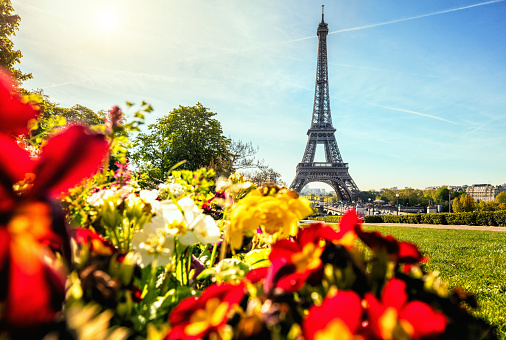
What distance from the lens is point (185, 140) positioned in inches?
854

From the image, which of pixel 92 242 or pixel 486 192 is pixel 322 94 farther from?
pixel 486 192

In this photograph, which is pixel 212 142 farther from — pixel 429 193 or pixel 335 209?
pixel 429 193

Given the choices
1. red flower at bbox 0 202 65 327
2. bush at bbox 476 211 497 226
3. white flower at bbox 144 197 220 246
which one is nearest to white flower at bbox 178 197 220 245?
white flower at bbox 144 197 220 246

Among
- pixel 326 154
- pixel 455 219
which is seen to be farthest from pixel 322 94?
pixel 455 219

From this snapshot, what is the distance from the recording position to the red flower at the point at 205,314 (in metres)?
0.47

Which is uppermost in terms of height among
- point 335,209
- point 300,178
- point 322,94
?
point 322,94

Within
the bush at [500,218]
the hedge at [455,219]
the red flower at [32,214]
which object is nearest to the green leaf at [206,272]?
the red flower at [32,214]

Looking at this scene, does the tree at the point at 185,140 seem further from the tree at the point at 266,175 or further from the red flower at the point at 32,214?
the red flower at the point at 32,214

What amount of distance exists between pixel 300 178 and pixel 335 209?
36.5 metres

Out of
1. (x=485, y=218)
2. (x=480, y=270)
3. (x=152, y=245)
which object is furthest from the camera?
(x=485, y=218)

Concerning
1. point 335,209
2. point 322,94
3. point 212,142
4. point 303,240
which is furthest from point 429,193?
point 303,240

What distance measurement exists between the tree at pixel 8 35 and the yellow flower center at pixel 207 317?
17.6 meters

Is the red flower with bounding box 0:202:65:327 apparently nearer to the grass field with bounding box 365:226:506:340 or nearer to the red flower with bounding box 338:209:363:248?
the red flower with bounding box 338:209:363:248

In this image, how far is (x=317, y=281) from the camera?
1.88ft
